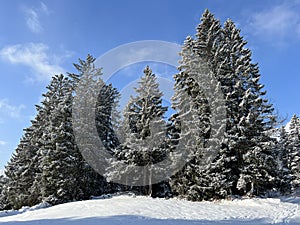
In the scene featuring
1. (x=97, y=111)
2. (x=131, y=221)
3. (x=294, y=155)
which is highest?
(x=97, y=111)

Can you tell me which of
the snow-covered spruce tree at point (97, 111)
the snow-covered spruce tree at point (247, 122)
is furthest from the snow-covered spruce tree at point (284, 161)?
the snow-covered spruce tree at point (97, 111)

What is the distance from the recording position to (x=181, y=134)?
18.0 meters

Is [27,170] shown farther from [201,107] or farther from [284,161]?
[284,161]

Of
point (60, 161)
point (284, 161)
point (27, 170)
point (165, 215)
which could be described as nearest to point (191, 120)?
point (165, 215)

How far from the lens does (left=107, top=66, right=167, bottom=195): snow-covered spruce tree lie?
20562 millimetres

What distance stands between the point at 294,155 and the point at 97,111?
22.6 metres

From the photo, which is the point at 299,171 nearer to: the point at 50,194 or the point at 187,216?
the point at 187,216

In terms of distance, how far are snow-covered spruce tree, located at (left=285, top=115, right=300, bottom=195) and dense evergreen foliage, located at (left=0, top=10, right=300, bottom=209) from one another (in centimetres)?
26

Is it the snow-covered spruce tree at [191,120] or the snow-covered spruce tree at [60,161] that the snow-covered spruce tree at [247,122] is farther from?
the snow-covered spruce tree at [60,161]

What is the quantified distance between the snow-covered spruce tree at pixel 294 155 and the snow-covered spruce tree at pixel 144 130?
14.8 metres

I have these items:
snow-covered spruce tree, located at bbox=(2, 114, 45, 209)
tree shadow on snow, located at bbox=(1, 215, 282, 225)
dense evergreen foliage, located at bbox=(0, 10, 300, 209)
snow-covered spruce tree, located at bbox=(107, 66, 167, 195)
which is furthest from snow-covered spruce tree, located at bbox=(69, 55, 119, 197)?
tree shadow on snow, located at bbox=(1, 215, 282, 225)

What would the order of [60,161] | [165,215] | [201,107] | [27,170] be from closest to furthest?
[165,215]
[201,107]
[60,161]
[27,170]

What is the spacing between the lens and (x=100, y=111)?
2520cm

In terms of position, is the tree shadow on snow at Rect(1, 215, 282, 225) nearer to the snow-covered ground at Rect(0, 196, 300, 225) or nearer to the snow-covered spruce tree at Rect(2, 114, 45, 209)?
the snow-covered ground at Rect(0, 196, 300, 225)
